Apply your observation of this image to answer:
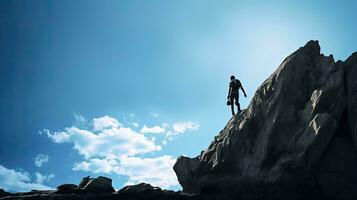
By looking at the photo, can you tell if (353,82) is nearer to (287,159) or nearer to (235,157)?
(287,159)

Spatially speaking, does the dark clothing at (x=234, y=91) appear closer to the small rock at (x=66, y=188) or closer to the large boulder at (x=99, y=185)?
the large boulder at (x=99, y=185)

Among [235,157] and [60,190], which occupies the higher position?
[235,157]

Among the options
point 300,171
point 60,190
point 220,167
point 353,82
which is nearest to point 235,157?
point 220,167

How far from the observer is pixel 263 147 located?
119 ft

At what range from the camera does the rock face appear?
1275 inches

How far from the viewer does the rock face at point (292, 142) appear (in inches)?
1275

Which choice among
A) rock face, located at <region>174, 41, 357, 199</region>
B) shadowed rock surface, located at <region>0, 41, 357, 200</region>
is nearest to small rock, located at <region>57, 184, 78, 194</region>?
shadowed rock surface, located at <region>0, 41, 357, 200</region>

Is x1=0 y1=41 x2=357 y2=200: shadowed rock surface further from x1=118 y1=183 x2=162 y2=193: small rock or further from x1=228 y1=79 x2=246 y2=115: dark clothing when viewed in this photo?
x1=228 y1=79 x2=246 y2=115: dark clothing

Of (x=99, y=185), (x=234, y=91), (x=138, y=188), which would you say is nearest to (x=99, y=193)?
(x=99, y=185)

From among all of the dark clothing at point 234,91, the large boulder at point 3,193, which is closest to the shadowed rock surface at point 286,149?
the large boulder at point 3,193

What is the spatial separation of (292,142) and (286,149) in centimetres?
94

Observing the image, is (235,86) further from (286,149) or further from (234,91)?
(286,149)

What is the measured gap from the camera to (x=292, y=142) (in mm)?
34250

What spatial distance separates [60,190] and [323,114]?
2568 cm
